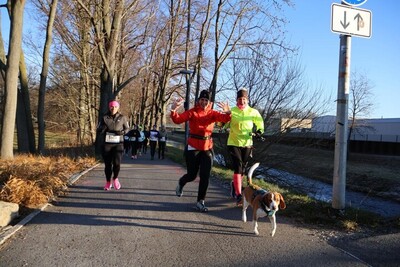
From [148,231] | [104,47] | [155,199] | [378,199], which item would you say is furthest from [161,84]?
[148,231]

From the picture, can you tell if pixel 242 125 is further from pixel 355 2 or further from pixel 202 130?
pixel 355 2

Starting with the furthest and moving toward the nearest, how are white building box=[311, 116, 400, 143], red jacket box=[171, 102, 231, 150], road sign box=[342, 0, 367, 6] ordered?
1. white building box=[311, 116, 400, 143]
2. red jacket box=[171, 102, 231, 150]
3. road sign box=[342, 0, 367, 6]

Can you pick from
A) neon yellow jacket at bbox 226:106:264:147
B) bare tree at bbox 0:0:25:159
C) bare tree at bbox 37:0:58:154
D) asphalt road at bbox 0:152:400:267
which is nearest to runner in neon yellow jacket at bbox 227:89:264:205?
neon yellow jacket at bbox 226:106:264:147

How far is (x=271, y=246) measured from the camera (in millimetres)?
5246

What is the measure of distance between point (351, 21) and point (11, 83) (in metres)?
10.4

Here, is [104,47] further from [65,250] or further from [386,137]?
[386,137]

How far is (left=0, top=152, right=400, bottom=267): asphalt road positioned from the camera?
4.69 m

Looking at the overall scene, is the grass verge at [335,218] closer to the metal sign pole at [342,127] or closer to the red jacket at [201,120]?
the metal sign pole at [342,127]

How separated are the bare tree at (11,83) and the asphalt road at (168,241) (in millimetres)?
6147

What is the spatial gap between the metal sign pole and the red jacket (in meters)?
1.85

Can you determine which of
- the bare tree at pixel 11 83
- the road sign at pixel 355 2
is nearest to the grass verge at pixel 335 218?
the road sign at pixel 355 2

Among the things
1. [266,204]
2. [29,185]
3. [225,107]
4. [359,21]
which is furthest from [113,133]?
[359,21]

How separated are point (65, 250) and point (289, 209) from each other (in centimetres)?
396

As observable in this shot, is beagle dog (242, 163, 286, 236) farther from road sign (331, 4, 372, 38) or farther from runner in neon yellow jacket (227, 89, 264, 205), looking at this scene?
road sign (331, 4, 372, 38)
